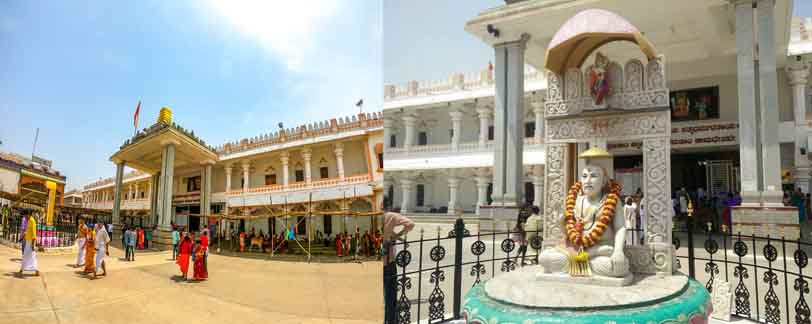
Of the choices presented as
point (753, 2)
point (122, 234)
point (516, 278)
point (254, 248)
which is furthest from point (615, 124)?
point (753, 2)

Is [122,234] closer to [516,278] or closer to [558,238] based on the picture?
[516,278]

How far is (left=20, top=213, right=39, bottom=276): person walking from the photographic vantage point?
126 centimetres

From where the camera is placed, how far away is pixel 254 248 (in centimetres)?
148

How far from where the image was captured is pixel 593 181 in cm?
343

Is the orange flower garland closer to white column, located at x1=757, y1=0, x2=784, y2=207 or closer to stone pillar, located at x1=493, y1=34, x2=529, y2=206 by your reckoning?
white column, located at x1=757, y1=0, x2=784, y2=207

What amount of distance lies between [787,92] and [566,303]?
17.3 m

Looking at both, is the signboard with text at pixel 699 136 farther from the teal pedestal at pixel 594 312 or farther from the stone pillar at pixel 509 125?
the teal pedestal at pixel 594 312

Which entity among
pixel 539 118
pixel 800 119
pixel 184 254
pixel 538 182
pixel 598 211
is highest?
pixel 539 118

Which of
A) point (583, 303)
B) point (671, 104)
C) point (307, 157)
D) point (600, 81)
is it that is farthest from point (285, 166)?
point (671, 104)

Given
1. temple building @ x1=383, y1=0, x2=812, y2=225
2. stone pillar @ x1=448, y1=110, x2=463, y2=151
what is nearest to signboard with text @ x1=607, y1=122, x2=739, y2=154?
temple building @ x1=383, y1=0, x2=812, y2=225

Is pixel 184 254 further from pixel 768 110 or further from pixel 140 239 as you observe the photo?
pixel 768 110

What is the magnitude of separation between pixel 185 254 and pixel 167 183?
0.23 meters

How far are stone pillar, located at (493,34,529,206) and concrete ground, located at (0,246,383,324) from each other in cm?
1087

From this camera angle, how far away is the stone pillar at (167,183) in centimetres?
138
